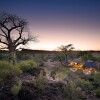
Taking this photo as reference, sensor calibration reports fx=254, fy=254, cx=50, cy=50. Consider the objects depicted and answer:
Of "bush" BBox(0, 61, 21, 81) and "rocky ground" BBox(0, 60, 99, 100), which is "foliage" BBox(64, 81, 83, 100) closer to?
"rocky ground" BBox(0, 60, 99, 100)

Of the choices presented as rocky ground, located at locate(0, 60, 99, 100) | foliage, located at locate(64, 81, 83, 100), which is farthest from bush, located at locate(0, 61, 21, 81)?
foliage, located at locate(64, 81, 83, 100)

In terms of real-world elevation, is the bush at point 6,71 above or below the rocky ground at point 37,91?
above

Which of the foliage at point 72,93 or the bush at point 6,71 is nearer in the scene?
the foliage at point 72,93

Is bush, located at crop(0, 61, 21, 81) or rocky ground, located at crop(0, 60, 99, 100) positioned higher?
bush, located at crop(0, 61, 21, 81)

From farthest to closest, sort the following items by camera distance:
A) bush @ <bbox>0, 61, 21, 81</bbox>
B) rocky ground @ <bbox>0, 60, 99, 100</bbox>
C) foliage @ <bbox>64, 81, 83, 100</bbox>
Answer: bush @ <bbox>0, 61, 21, 81</bbox> < foliage @ <bbox>64, 81, 83, 100</bbox> < rocky ground @ <bbox>0, 60, 99, 100</bbox>

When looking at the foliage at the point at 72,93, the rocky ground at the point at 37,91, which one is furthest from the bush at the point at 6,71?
the foliage at the point at 72,93

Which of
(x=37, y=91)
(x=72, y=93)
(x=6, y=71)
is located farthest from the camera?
(x=6, y=71)

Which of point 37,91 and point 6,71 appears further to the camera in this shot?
point 6,71

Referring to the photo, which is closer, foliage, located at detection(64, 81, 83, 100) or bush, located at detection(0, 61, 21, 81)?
foliage, located at detection(64, 81, 83, 100)

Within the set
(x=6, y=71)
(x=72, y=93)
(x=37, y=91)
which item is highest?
(x=6, y=71)

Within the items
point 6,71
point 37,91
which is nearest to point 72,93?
point 37,91

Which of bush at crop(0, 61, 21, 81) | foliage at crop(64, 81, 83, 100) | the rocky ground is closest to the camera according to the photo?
the rocky ground

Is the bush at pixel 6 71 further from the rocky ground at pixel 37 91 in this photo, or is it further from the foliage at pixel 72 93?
the foliage at pixel 72 93

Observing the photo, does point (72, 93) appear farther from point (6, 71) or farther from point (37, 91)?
point (6, 71)
